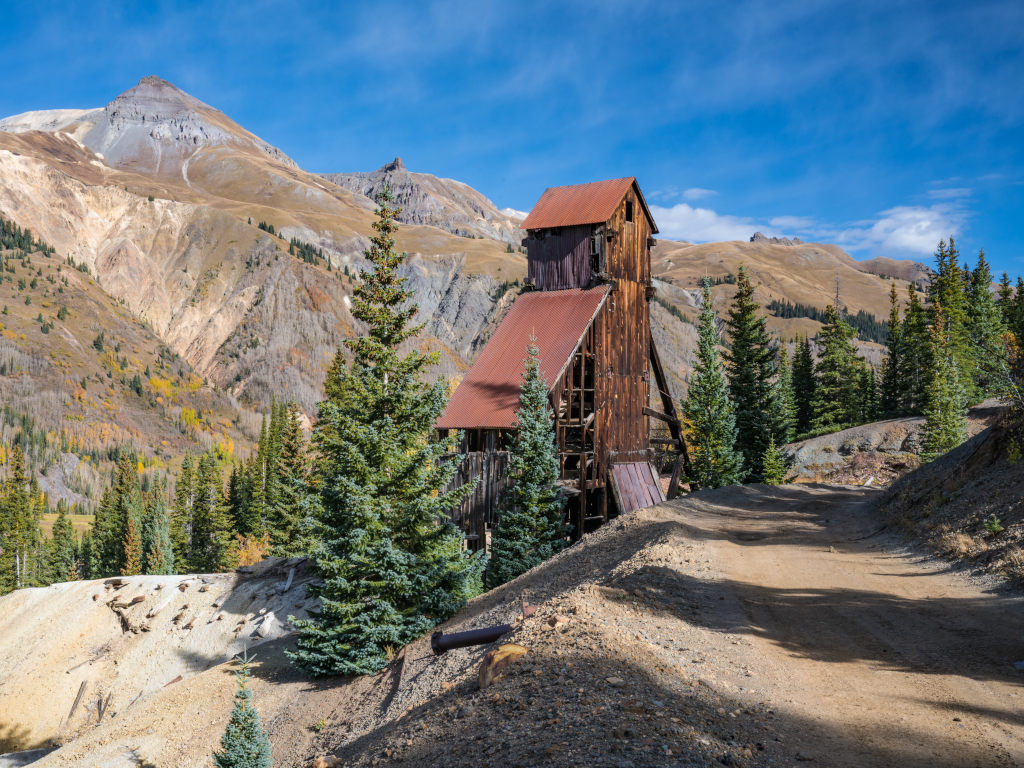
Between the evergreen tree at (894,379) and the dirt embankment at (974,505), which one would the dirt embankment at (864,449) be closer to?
the evergreen tree at (894,379)

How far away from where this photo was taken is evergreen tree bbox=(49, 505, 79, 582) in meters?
80.5

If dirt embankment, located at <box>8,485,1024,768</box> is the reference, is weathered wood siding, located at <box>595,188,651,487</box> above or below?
above

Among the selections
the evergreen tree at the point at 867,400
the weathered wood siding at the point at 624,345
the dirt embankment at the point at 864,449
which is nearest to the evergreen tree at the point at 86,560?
the weathered wood siding at the point at 624,345

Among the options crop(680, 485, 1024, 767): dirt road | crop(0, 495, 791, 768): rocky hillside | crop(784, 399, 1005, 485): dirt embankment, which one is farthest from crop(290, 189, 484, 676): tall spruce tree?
crop(784, 399, 1005, 485): dirt embankment

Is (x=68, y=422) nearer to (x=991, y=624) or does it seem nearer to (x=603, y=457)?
(x=603, y=457)

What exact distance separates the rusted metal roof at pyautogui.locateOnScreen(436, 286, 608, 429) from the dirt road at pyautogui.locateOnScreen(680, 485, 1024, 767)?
12782mm

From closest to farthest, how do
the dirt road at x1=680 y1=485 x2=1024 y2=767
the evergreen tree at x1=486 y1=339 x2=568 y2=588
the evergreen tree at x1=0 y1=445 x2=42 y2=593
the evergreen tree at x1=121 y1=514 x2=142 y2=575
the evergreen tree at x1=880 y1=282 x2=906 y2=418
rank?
the dirt road at x1=680 y1=485 x2=1024 y2=767, the evergreen tree at x1=486 y1=339 x2=568 y2=588, the evergreen tree at x1=0 y1=445 x2=42 y2=593, the evergreen tree at x1=121 y1=514 x2=142 y2=575, the evergreen tree at x1=880 y1=282 x2=906 y2=418

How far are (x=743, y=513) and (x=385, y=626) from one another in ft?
43.4

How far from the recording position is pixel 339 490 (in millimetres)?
17078

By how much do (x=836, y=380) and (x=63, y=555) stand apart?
93272 mm

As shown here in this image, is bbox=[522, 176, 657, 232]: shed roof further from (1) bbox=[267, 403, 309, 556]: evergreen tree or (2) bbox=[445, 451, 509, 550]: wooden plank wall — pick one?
(1) bbox=[267, 403, 309, 556]: evergreen tree

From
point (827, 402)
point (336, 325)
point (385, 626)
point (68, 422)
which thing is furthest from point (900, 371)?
point (68, 422)

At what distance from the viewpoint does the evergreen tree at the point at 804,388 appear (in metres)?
71.0

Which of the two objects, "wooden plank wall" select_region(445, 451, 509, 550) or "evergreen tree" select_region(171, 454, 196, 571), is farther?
"evergreen tree" select_region(171, 454, 196, 571)
